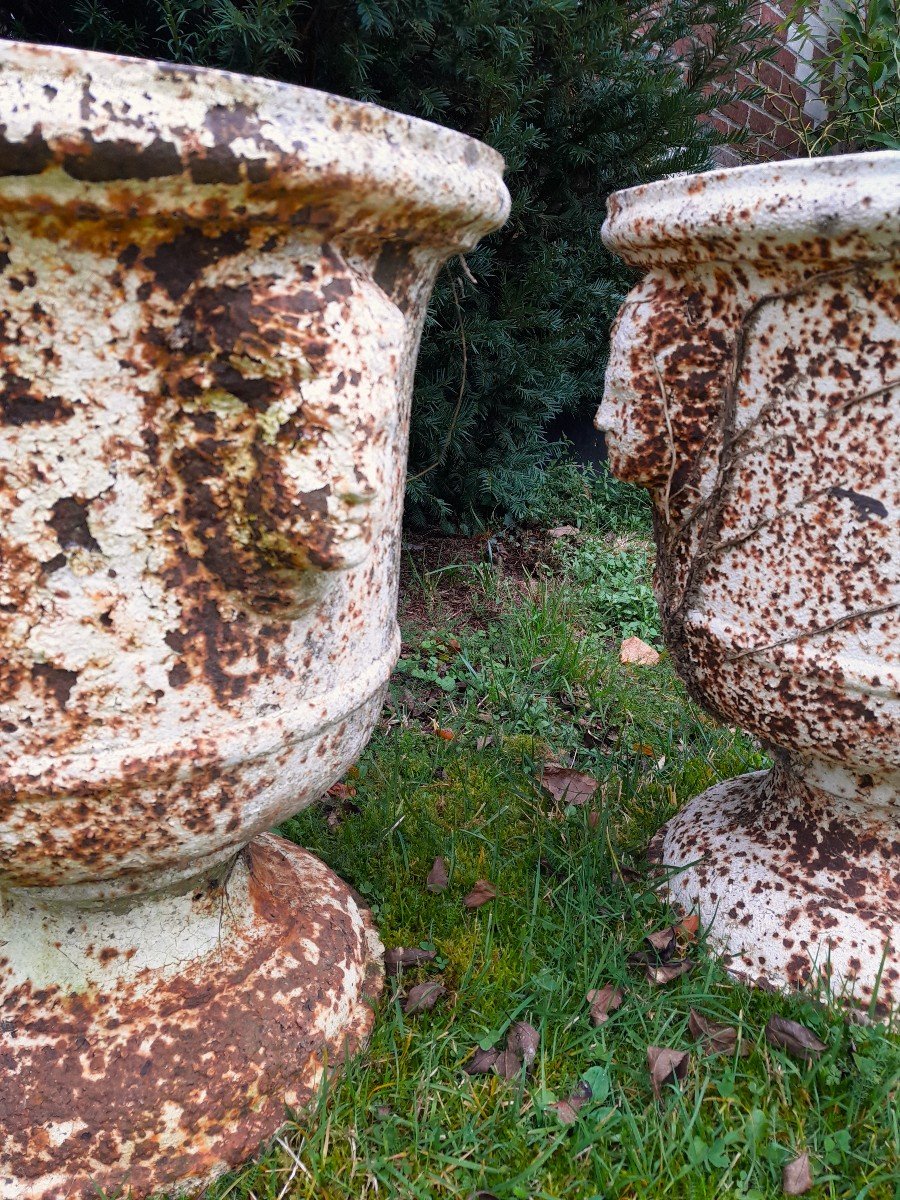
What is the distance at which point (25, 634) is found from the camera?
1.08 meters

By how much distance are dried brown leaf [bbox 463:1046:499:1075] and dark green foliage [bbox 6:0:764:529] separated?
1513mm

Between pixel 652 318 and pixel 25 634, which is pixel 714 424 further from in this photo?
pixel 25 634

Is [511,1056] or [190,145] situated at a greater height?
[190,145]

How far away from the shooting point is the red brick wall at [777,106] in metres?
4.38

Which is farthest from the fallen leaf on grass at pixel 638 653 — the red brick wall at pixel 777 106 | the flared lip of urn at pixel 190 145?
the red brick wall at pixel 777 106

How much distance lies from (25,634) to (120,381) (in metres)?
0.29

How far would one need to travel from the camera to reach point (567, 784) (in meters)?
2.23

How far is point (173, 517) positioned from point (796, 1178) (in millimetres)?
1154

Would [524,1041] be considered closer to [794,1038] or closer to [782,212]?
[794,1038]

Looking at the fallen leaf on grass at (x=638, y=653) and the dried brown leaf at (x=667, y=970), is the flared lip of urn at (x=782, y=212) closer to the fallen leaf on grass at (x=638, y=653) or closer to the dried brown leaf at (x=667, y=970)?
the dried brown leaf at (x=667, y=970)

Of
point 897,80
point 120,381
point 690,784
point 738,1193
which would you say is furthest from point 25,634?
point 897,80

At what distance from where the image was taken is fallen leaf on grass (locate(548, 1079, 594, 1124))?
1419 millimetres

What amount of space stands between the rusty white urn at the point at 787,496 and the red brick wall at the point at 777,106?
10.8 ft

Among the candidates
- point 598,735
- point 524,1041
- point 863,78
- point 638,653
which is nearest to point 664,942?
point 524,1041
